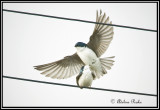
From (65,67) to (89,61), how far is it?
31 cm

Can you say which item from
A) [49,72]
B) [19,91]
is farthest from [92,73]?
[19,91]

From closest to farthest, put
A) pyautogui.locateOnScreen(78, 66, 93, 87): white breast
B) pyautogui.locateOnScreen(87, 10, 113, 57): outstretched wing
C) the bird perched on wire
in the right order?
pyautogui.locateOnScreen(78, 66, 93, 87): white breast, the bird perched on wire, pyautogui.locateOnScreen(87, 10, 113, 57): outstretched wing

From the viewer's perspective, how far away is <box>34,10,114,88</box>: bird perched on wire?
7.31 feet

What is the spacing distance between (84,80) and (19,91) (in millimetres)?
3692

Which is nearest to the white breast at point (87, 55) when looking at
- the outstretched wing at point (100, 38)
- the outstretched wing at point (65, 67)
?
the outstretched wing at point (100, 38)

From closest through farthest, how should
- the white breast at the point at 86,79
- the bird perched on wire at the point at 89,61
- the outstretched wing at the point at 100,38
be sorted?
the white breast at the point at 86,79 → the bird perched on wire at the point at 89,61 → the outstretched wing at the point at 100,38

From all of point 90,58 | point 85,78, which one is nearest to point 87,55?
point 90,58

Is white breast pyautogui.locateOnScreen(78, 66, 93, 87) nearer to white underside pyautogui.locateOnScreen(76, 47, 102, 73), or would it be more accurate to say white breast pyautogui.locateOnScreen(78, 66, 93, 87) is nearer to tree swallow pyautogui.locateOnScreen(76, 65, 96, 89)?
tree swallow pyautogui.locateOnScreen(76, 65, 96, 89)

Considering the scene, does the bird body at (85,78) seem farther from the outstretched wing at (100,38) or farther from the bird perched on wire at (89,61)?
the outstretched wing at (100,38)

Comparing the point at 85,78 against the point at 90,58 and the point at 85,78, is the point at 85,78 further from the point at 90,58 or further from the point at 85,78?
the point at 90,58

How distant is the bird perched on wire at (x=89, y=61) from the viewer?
2229 mm

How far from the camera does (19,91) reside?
18.2 feet

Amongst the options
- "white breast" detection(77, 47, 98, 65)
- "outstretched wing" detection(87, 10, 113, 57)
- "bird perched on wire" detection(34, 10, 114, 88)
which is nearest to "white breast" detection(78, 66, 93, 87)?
"bird perched on wire" detection(34, 10, 114, 88)

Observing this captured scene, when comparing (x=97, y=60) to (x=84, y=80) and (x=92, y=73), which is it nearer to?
(x=92, y=73)
